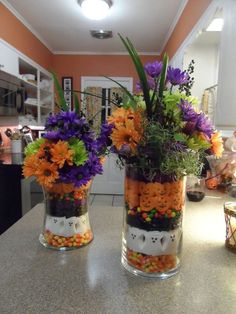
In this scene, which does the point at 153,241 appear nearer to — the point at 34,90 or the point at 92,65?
the point at 34,90

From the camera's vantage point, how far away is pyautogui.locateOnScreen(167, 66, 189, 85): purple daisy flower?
2.28 ft

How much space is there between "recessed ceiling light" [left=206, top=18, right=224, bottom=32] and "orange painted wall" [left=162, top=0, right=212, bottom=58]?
5.3 inches

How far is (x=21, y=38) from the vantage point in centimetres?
319

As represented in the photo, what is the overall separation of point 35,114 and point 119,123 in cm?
339

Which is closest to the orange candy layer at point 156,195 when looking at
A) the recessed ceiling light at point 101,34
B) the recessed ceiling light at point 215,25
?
the recessed ceiling light at point 215,25

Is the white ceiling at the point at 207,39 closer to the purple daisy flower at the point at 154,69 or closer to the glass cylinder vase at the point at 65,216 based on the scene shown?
the purple daisy flower at the point at 154,69

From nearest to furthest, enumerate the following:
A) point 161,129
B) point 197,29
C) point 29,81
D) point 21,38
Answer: point 161,129
point 197,29
point 21,38
point 29,81

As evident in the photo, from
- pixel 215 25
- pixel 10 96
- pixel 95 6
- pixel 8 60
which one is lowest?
pixel 10 96

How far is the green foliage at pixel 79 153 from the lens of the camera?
Result: 30.7 inches

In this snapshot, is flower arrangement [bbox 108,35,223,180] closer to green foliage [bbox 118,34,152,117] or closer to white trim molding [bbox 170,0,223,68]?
green foliage [bbox 118,34,152,117]

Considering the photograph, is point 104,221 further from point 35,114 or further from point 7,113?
point 35,114

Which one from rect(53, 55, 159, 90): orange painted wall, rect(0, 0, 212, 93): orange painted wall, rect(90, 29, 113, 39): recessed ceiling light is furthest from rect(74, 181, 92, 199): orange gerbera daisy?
rect(53, 55, 159, 90): orange painted wall

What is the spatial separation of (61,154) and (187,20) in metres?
2.39

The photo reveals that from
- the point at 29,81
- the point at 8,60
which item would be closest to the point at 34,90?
the point at 29,81
